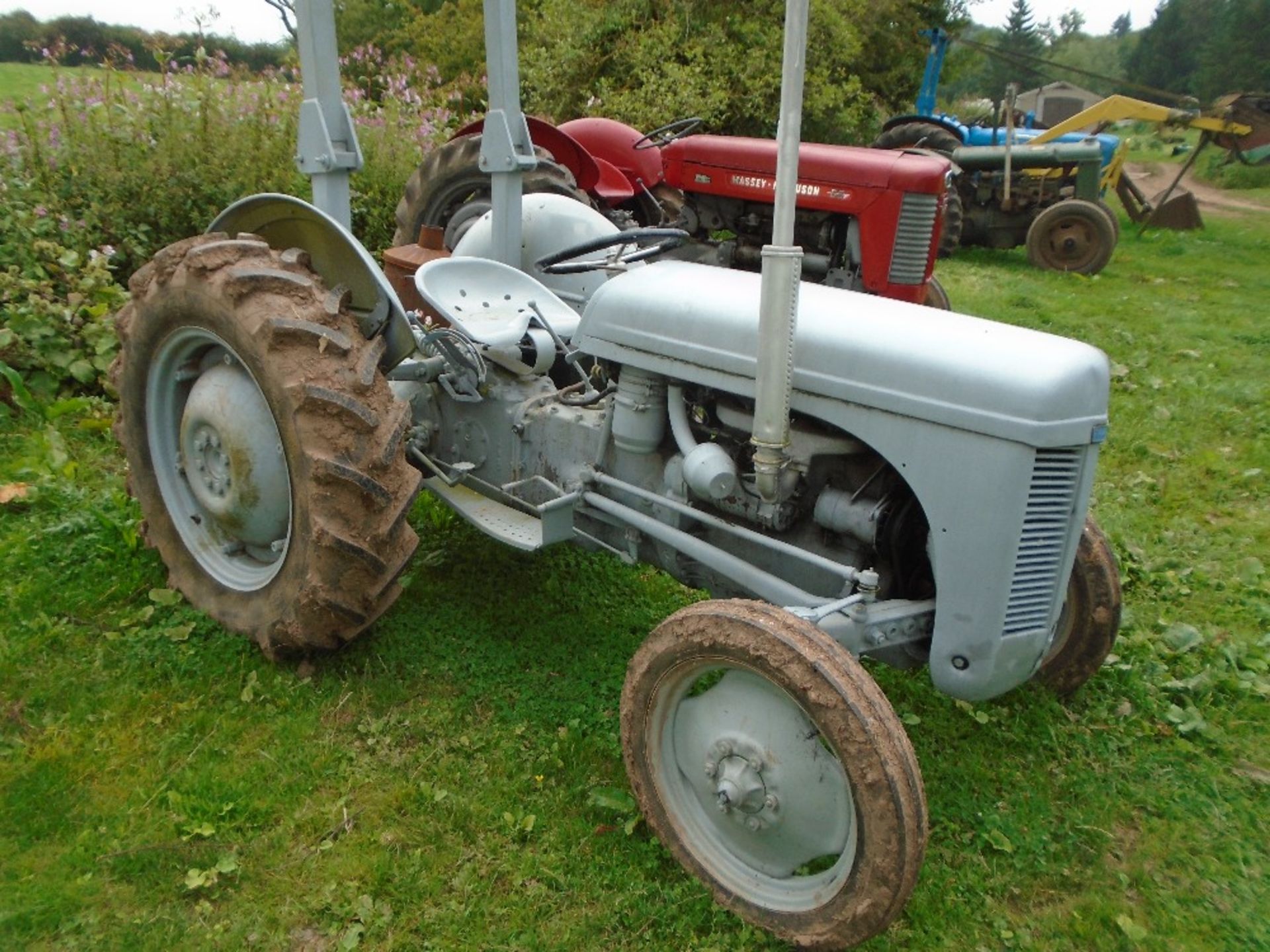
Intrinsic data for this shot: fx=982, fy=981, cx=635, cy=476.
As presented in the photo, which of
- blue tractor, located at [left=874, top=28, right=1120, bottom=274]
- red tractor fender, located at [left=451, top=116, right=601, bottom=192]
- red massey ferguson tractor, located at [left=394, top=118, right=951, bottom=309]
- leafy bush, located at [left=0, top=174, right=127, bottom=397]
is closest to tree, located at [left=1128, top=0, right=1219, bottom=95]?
blue tractor, located at [left=874, top=28, right=1120, bottom=274]

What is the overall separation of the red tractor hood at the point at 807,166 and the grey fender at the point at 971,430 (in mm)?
3998

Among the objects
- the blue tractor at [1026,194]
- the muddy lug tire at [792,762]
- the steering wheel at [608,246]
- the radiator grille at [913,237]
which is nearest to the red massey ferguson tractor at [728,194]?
the radiator grille at [913,237]

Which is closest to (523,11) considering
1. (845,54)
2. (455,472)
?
(845,54)

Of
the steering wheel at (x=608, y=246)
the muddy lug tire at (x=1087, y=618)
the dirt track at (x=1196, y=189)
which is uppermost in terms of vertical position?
the steering wheel at (x=608, y=246)

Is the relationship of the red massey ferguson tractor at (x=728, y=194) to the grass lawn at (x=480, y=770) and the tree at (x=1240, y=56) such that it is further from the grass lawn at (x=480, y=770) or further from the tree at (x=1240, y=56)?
the tree at (x=1240, y=56)

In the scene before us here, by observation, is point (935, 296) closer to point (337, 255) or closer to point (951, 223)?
point (951, 223)

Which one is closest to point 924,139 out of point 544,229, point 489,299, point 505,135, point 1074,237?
point 1074,237

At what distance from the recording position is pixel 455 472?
3277 mm

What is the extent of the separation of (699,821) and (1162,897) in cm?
116

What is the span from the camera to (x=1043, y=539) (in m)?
2.19

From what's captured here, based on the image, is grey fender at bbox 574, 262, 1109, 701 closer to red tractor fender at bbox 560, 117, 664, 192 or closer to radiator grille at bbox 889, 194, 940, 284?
radiator grille at bbox 889, 194, 940, 284

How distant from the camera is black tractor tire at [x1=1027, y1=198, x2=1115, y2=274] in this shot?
10.5 m

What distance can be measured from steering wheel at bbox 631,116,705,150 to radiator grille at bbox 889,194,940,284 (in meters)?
1.77

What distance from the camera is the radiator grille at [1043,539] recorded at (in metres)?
2.12
